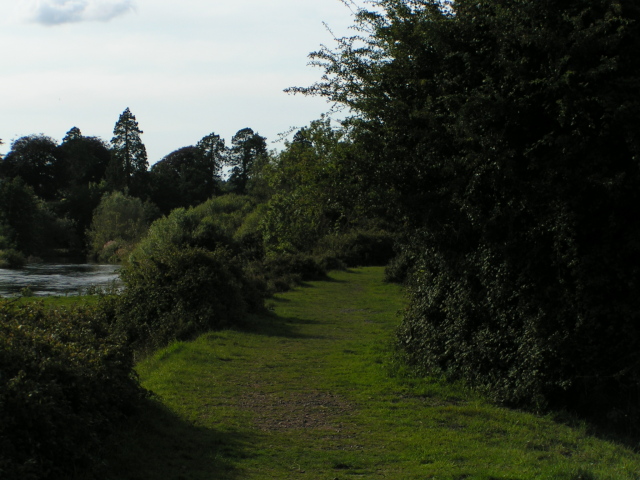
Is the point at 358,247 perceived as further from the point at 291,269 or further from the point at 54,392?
the point at 54,392

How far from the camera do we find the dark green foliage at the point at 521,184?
7309 millimetres

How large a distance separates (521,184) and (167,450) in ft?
17.2

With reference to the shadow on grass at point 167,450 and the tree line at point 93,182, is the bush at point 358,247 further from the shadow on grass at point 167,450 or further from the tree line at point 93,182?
the shadow on grass at point 167,450

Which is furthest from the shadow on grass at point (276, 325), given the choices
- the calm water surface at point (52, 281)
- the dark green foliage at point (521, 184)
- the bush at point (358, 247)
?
the bush at point (358, 247)

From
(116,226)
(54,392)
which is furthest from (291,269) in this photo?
(116,226)

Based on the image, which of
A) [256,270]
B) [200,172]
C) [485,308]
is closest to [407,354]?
[485,308]

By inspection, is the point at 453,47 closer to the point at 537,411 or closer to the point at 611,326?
the point at 611,326

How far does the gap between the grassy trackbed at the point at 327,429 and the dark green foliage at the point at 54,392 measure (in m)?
0.50

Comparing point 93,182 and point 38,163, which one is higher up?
point 38,163

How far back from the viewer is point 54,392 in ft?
17.2

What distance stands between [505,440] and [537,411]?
1124 mm

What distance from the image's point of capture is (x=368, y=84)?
34.0 ft

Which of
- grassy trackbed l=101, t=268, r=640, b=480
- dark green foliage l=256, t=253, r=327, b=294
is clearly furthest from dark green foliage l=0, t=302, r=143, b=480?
dark green foliage l=256, t=253, r=327, b=294

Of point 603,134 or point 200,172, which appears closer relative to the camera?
point 603,134
